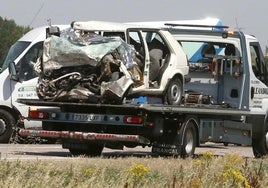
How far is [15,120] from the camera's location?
22016mm

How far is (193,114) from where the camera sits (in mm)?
17125

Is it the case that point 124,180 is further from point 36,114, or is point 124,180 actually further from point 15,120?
point 15,120

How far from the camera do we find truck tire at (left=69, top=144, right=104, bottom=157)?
1752 cm

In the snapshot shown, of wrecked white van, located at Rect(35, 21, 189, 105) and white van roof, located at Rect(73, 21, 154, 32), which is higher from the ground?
white van roof, located at Rect(73, 21, 154, 32)

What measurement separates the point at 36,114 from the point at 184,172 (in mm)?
6574

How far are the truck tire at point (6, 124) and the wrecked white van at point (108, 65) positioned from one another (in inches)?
214

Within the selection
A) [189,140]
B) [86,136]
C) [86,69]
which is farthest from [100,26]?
[189,140]

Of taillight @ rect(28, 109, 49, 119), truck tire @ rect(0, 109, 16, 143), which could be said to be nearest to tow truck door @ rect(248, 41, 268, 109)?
taillight @ rect(28, 109, 49, 119)

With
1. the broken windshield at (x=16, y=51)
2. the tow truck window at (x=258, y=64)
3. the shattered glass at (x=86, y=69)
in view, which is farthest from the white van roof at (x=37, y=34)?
the shattered glass at (x=86, y=69)

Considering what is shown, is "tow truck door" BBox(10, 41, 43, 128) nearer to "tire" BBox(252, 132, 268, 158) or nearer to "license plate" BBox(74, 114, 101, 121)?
"license plate" BBox(74, 114, 101, 121)

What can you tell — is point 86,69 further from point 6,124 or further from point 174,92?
point 6,124

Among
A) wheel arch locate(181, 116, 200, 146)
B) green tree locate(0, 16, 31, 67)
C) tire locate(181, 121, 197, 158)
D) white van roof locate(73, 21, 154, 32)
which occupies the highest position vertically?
green tree locate(0, 16, 31, 67)

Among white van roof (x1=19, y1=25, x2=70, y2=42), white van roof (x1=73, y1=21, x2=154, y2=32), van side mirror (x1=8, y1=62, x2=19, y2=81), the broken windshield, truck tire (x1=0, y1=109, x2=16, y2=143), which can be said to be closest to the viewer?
white van roof (x1=73, y1=21, x2=154, y2=32)

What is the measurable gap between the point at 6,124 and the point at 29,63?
1687mm
